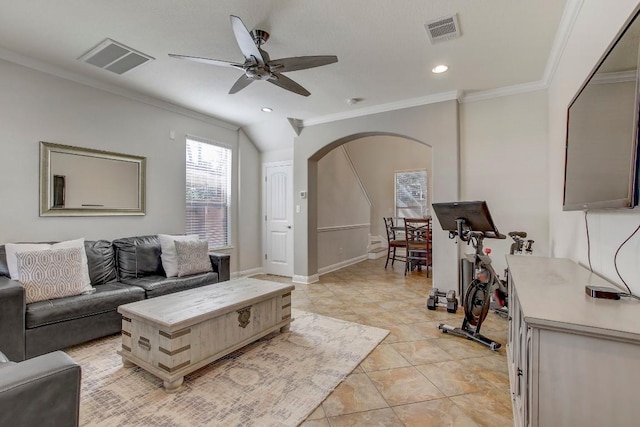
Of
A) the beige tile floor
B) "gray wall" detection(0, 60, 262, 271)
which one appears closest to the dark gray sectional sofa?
"gray wall" detection(0, 60, 262, 271)

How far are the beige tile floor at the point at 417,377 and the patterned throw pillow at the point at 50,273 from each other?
226cm

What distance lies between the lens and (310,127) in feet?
16.0

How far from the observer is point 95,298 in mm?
2607

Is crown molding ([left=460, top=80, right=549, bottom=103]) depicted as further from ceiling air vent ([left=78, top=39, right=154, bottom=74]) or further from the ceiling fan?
ceiling air vent ([left=78, top=39, right=154, bottom=74])

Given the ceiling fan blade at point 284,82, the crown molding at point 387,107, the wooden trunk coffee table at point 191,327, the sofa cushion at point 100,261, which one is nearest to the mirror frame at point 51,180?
the sofa cushion at point 100,261

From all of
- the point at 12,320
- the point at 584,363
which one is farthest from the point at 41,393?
the point at 12,320

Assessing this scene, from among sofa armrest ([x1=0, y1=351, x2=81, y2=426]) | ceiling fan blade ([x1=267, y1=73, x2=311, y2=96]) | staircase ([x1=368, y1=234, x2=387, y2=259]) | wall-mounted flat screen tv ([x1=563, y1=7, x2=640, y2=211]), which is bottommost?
staircase ([x1=368, y1=234, x2=387, y2=259])

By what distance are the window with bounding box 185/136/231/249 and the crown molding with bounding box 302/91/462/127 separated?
5.14ft

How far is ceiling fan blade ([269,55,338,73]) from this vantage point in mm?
2225

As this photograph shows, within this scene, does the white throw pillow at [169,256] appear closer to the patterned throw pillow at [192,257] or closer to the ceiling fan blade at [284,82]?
the patterned throw pillow at [192,257]

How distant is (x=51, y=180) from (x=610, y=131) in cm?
441

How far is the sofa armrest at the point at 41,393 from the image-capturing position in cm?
85

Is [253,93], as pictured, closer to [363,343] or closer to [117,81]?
[117,81]

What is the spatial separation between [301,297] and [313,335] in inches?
51.9
